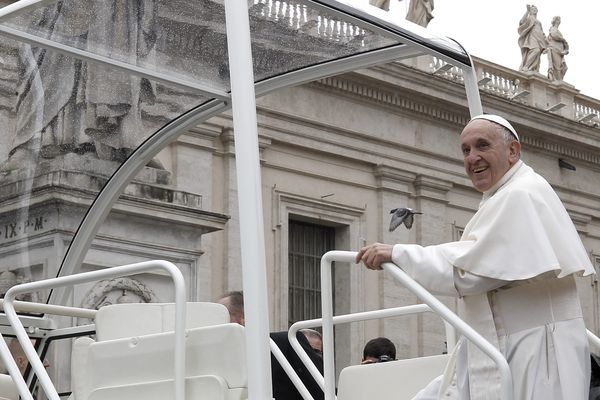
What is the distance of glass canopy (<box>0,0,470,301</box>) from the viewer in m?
7.02

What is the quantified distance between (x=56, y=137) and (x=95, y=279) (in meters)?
2.31

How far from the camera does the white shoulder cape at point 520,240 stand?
464cm

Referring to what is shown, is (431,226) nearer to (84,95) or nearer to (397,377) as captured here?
(84,95)

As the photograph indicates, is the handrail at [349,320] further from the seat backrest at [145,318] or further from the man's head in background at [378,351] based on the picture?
the man's head in background at [378,351]

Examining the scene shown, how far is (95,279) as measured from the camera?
589 centimetres

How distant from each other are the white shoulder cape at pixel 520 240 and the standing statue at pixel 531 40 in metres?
27.4

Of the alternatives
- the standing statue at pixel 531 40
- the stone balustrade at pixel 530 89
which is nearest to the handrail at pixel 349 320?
the stone balustrade at pixel 530 89

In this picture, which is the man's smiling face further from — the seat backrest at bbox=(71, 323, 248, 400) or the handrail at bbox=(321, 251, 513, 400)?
the seat backrest at bbox=(71, 323, 248, 400)

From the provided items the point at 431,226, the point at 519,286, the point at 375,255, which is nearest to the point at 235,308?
the point at 375,255

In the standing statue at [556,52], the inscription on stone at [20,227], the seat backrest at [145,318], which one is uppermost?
the standing statue at [556,52]

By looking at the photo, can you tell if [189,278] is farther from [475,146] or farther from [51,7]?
[475,146]

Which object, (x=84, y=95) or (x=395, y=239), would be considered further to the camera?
(x=395, y=239)

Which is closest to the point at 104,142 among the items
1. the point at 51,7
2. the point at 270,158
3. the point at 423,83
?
the point at 51,7

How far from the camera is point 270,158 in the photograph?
25359mm
